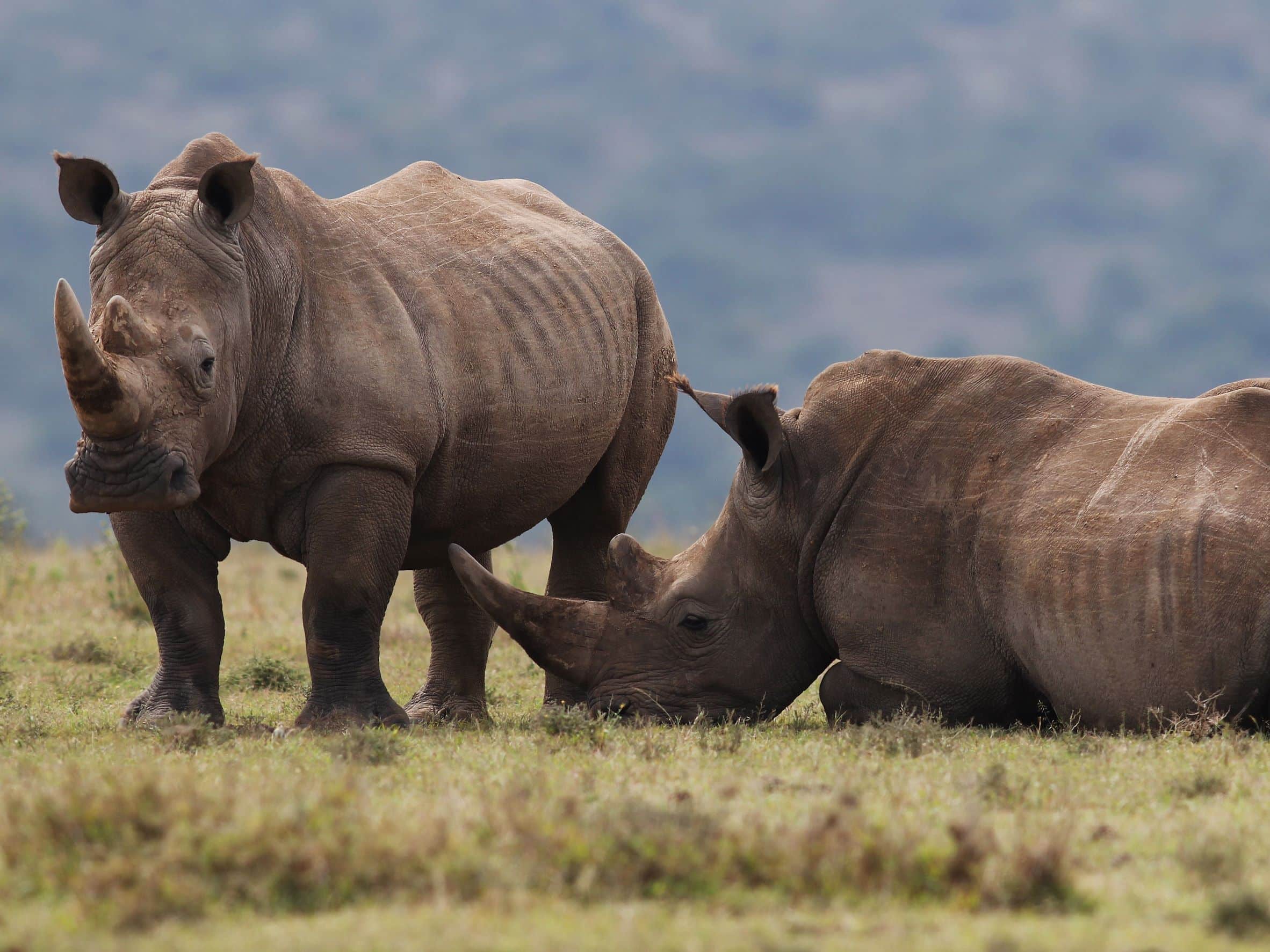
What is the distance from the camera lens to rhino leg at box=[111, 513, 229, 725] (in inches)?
275

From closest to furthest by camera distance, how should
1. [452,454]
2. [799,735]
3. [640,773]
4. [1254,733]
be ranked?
1. [640,773]
2. [1254,733]
3. [799,735]
4. [452,454]

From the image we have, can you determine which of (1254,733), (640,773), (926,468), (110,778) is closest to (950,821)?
(640,773)

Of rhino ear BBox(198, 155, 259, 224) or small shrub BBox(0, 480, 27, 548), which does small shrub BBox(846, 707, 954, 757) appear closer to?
rhino ear BBox(198, 155, 259, 224)

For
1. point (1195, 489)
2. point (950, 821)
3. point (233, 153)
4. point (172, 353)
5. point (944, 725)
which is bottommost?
point (944, 725)

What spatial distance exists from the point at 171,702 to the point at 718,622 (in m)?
2.33

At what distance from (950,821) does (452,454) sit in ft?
12.6

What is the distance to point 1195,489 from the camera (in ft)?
20.2

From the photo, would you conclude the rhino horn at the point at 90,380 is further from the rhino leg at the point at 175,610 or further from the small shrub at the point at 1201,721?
the small shrub at the point at 1201,721

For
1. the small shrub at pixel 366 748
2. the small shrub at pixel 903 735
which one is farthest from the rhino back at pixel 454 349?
the small shrub at pixel 903 735

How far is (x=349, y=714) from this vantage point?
6.77m

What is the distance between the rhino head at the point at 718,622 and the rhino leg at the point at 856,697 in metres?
0.33

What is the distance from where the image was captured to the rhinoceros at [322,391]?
6.11 metres

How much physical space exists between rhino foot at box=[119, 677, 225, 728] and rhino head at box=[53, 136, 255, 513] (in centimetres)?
110

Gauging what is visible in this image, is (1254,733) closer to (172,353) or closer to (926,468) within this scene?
(926,468)
